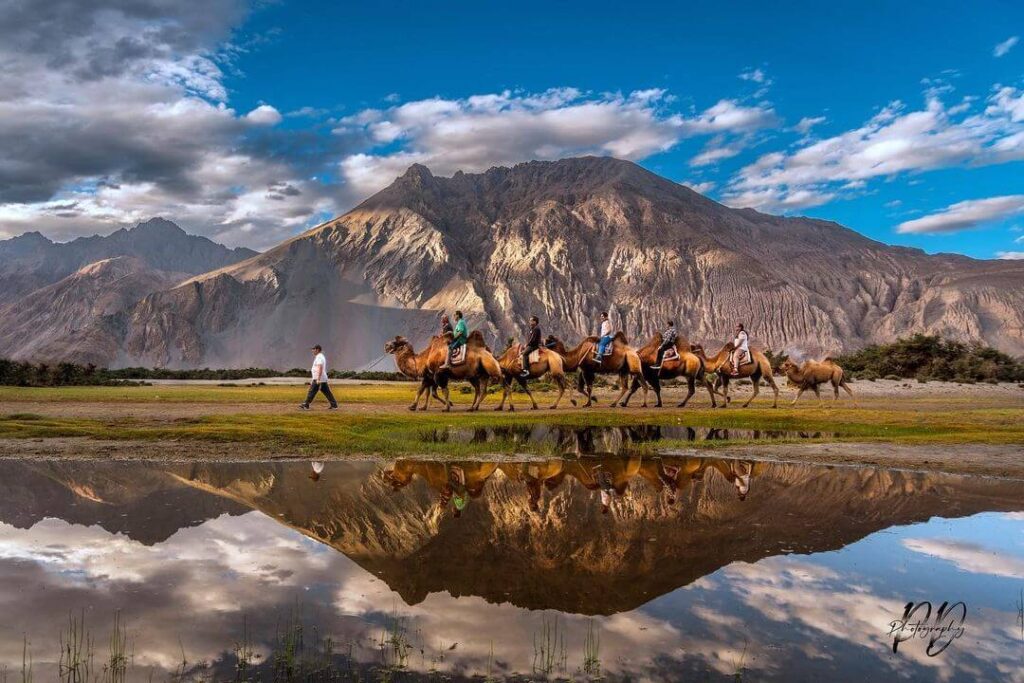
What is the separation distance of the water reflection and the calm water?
16.1 ft

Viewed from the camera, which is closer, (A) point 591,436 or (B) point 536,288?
(A) point 591,436

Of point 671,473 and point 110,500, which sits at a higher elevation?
point 671,473

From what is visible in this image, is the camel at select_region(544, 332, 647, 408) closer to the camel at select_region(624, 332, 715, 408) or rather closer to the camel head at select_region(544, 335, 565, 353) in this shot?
the camel head at select_region(544, 335, 565, 353)

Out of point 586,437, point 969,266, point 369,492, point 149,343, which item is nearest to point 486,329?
point 149,343

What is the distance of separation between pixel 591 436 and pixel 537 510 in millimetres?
9880

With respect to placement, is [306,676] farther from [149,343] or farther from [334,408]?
[149,343]

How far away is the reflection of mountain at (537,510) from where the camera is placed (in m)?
7.16

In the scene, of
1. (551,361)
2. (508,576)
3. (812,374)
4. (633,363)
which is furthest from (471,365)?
(508,576)

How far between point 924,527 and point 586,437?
1029cm

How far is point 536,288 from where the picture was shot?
133 meters

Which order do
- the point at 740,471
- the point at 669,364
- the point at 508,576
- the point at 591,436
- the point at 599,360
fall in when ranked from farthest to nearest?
the point at 669,364
the point at 599,360
the point at 591,436
the point at 740,471
the point at 508,576

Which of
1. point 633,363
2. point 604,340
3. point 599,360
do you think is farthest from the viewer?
point 633,363

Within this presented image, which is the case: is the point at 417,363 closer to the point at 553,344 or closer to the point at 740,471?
the point at 553,344
